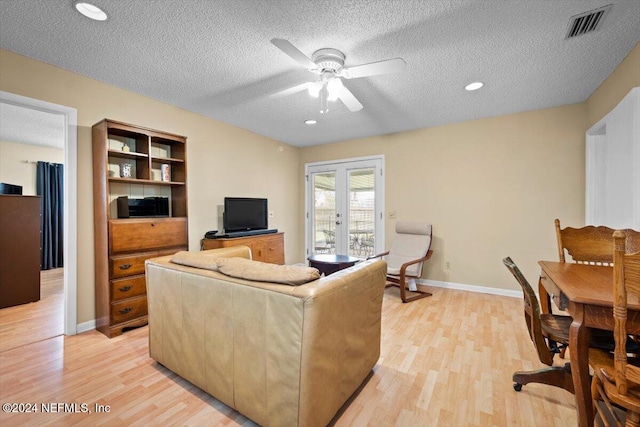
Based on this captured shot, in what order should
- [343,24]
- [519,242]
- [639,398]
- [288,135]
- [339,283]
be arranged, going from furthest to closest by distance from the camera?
1. [288,135]
2. [519,242]
3. [343,24]
4. [339,283]
5. [639,398]

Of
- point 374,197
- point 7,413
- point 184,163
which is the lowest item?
point 7,413

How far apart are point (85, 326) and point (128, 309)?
0.47m

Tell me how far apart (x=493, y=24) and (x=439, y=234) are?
9.42ft

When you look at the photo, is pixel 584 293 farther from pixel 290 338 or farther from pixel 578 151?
pixel 578 151

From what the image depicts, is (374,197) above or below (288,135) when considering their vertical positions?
below

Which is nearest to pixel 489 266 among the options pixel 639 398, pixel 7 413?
pixel 639 398

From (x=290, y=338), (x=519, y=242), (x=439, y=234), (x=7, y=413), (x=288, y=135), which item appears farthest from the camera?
(x=288, y=135)

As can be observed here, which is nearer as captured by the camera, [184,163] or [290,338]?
[290,338]

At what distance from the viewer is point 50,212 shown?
5383 mm

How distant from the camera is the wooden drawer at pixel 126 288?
99.7 inches

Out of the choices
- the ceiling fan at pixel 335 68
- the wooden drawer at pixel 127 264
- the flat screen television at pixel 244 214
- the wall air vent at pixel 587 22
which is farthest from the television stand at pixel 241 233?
the wall air vent at pixel 587 22

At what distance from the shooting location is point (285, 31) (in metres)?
1.95

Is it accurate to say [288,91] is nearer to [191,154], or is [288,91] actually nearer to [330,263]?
[191,154]

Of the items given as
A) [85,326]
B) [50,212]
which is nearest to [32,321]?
[85,326]
